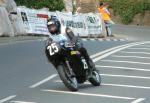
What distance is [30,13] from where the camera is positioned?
32.0 m

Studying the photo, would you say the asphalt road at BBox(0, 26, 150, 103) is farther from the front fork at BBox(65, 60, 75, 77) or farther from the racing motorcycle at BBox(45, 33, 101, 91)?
the front fork at BBox(65, 60, 75, 77)

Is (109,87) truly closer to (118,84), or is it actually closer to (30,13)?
(118,84)

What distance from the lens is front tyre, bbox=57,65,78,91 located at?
13.5m

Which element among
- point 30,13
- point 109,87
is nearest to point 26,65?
point 109,87

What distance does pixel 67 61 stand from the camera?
1361 centimetres

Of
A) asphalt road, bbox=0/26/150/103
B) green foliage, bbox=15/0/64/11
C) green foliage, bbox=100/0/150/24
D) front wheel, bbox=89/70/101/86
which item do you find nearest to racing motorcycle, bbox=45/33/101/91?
asphalt road, bbox=0/26/150/103

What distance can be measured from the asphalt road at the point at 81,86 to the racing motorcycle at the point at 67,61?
0.27 m

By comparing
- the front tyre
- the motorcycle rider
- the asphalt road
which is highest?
the motorcycle rider

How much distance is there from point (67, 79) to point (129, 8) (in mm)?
42151

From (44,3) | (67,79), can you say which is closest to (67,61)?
(67,79)

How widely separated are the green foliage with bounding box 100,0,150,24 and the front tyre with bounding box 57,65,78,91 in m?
41.1

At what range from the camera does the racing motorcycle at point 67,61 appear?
531 inches

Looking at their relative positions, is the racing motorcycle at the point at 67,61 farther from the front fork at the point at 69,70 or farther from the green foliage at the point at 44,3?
the green foliage at the point at 44,3

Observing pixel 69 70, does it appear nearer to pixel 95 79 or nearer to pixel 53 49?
pixel 53 49
